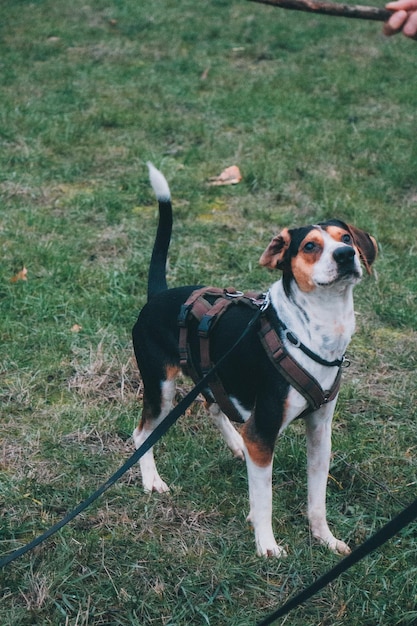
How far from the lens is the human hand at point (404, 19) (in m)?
2.21

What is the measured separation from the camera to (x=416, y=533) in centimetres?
305

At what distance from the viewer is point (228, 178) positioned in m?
6.17

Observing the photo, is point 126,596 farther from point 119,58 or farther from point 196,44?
point 196,44

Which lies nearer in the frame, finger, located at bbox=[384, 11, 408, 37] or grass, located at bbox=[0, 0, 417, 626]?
finger, located at bbox=[384, 11, 408, 37]

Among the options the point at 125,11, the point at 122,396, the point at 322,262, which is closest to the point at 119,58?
the point at 125,11

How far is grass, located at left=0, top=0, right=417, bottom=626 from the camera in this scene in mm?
2797

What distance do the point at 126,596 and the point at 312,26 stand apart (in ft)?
30.3

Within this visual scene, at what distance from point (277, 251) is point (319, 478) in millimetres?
933

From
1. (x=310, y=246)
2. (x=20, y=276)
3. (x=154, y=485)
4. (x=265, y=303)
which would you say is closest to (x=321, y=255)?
(x=310, y=246)

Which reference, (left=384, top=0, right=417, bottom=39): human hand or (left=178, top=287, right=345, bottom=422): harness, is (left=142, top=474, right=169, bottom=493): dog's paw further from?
(left=384, top=0, right=417, bottom=39): human hand

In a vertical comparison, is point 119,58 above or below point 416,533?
below

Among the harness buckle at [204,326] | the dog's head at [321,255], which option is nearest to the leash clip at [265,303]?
the dog's head at [321,255]

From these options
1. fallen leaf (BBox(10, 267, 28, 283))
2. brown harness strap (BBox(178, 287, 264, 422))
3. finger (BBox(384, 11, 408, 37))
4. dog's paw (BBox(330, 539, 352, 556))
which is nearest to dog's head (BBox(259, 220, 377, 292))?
brown harness strap (BBox(178, 287, 264, 422))

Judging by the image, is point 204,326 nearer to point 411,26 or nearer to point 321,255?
point 321,255
